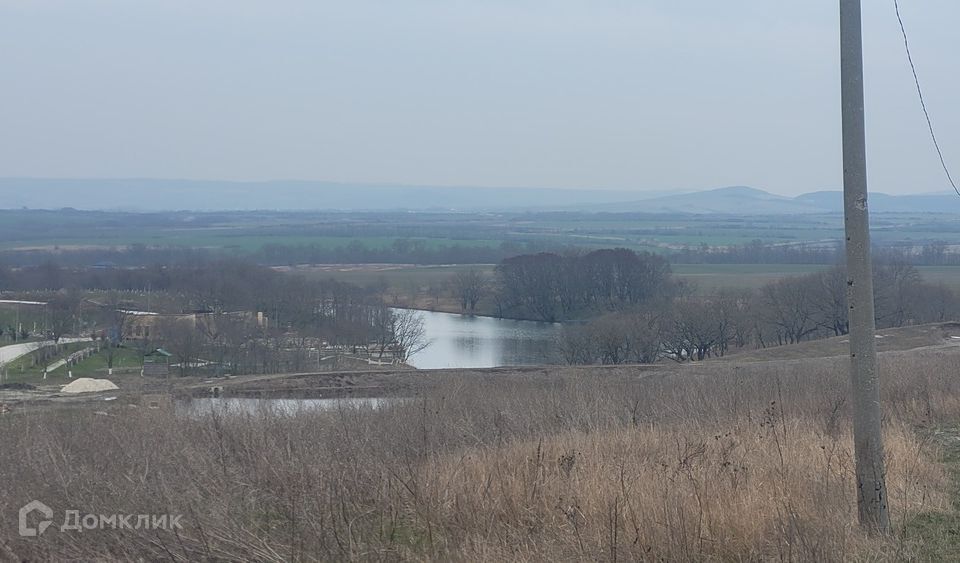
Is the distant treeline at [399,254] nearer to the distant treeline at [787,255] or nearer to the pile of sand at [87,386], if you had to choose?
the distant treeline at [787,255]

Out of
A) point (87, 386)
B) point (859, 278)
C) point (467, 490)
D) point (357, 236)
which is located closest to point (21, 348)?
point (87, 386)

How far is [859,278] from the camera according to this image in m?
5.73

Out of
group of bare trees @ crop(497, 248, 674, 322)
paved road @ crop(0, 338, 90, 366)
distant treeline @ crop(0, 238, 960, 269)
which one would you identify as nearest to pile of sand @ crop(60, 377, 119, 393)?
paved road @ crop(0, 338, 90, 366)

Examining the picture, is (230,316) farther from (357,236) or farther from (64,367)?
(357,236)

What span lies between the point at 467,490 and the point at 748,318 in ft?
134

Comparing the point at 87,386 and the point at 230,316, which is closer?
the point at 87,386

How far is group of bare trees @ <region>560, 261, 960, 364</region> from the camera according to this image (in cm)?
4153

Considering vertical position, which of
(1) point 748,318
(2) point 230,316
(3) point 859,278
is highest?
(3) point 859,278

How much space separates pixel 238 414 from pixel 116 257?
88435 millimetres

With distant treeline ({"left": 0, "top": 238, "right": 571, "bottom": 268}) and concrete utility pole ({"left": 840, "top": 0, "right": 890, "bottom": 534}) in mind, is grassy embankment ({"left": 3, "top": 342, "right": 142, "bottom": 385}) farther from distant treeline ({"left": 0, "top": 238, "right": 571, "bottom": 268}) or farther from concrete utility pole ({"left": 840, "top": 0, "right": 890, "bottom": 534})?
distant treeline ({"left": 0, "top": 238, "right": 571, "bottom": 268})

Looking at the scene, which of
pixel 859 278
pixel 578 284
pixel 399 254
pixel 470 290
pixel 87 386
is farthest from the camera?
pixel 399 254

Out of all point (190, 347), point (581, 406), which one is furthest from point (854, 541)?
point (190, 347)

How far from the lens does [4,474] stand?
24.2 feet

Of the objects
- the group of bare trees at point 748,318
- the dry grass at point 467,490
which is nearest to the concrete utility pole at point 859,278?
the dry grass at point 467,490
